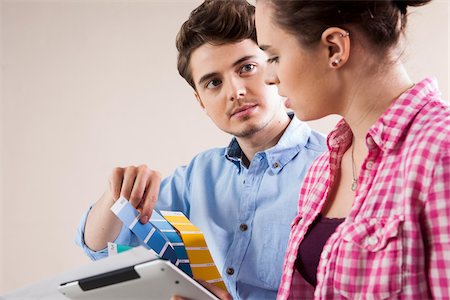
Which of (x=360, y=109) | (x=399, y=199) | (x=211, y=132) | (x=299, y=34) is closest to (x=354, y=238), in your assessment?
(x=399, y=199)

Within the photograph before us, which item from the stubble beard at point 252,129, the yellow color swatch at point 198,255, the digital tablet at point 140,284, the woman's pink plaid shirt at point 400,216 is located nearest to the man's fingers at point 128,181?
the yellow color swatch at point 198,255

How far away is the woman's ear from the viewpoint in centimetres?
94

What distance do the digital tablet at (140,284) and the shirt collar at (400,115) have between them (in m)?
0.33

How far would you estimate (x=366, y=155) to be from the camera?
1.00 metres

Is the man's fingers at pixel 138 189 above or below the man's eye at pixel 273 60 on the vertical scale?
below

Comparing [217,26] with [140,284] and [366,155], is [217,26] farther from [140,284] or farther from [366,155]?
[140,284]

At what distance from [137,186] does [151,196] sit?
36 millimetres

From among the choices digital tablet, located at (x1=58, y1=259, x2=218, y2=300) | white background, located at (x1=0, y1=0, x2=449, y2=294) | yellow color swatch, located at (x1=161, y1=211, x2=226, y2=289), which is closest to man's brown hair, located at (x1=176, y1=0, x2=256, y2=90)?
yellow color swatch, located at (x1=161, y1=211, x2=226, y2=289)

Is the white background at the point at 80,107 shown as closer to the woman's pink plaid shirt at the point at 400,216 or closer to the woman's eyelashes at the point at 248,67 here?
the woman's eyelashes at the point at 248,67

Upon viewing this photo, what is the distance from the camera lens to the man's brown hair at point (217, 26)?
4.71 ft

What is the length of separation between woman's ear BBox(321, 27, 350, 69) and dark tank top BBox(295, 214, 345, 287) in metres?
0.25

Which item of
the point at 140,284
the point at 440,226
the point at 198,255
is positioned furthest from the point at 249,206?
the point at 440,226

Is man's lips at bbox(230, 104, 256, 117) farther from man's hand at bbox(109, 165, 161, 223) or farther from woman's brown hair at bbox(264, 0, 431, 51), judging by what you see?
woman's brown hair at bbox(264, 0, 431, 51)

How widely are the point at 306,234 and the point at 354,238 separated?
179mm
